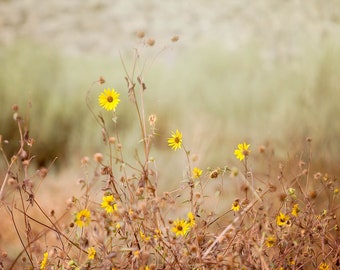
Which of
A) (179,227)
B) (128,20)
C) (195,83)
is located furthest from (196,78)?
(179,227)

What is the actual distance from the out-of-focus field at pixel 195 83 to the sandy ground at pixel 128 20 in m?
0.01

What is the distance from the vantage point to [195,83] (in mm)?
4656

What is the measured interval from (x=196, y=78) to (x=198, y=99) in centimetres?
37

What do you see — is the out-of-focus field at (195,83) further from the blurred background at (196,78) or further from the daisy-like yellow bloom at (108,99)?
the daisy-like yellow bloom at (108,99)

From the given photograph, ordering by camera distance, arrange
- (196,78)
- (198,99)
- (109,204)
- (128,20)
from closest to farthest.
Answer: (109,204) → (198,99) → (196,78) → (128,20)

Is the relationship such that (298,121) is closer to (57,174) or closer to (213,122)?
(213,122)

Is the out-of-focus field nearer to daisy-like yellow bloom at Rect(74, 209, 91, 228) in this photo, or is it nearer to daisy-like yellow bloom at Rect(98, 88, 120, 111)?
daisy-like yellow bloom at Rect(98, 88, 120, 111)

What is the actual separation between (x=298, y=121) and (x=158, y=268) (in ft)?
6.97

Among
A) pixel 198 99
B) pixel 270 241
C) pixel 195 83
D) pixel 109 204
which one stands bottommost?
pixel 270 241

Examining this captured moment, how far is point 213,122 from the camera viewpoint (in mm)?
3943

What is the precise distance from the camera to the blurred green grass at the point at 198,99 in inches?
141

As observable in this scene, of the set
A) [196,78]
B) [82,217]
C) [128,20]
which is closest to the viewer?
[82,217]

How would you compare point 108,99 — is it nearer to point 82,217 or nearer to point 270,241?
point 82,217

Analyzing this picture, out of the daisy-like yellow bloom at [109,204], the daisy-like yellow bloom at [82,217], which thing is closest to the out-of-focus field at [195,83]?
the daisy-like yellow bloom at [109,204]
